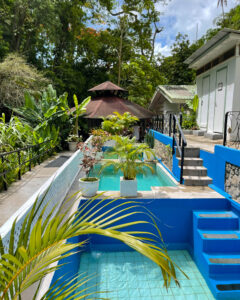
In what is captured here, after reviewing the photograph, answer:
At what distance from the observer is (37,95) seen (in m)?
14.5

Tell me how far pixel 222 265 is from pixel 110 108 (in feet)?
45.6

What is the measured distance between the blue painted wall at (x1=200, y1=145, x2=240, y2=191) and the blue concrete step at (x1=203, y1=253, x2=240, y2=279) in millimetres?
1939

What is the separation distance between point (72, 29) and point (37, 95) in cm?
1048

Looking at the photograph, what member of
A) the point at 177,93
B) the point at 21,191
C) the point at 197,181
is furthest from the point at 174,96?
the point at 21,191

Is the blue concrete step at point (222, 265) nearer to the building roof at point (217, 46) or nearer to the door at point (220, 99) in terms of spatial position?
the door at point (220, 99)

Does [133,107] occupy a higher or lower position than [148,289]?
higher

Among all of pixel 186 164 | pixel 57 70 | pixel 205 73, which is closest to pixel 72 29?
pixel 57 70

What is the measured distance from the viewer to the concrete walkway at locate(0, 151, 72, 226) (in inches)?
184

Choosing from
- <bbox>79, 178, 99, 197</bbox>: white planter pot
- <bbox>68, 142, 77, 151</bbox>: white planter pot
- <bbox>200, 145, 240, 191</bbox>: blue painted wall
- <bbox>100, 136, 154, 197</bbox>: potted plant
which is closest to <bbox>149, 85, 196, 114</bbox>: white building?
<bbox>68, 142, 77, 151</bbox>: white planter pot

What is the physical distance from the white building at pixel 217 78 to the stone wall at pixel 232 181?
412 centimetres

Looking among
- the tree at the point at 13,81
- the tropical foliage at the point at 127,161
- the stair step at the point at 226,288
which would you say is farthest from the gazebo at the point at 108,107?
the stair step at the point at 226,288

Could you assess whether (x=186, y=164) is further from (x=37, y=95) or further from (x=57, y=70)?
(x=57, y=70)

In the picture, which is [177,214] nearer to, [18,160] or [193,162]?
[193,162]

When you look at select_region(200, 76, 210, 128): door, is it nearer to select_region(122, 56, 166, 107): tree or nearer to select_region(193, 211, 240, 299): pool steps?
select_region(193, 211, 240, 299): pool steps
